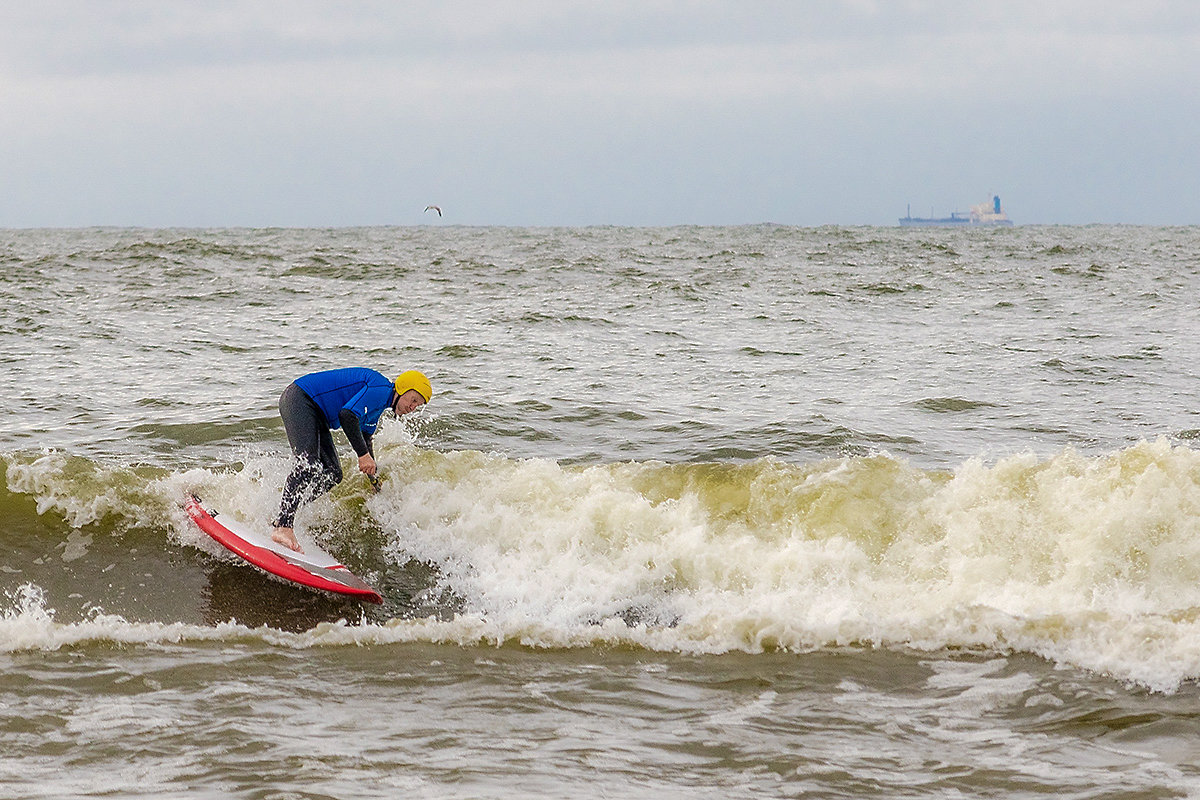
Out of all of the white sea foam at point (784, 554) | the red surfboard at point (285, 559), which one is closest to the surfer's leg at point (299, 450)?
the red surfboard at point (285, 559)

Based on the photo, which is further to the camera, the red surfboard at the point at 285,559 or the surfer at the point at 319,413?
the surfer at the point at 319,413

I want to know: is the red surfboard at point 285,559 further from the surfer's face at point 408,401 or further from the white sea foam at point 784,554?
the surfer's face at point 408,401

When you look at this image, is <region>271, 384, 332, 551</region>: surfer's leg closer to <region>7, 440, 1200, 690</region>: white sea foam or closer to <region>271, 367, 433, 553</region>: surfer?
<region>271, 367, 433, 553</region>: surfer

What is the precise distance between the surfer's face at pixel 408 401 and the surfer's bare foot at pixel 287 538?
1210mm

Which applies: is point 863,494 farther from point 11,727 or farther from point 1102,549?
point 11,727

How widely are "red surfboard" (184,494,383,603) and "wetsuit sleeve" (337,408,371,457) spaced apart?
877 mm

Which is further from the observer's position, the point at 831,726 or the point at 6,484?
the point at 6,484

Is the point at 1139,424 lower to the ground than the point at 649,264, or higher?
lower

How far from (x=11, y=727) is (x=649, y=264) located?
29.3 meters

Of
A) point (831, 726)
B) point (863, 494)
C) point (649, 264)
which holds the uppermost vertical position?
point (649, 264)

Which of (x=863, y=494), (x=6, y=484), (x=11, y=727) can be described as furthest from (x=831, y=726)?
(x=6, y=484)

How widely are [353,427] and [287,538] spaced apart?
980 mm

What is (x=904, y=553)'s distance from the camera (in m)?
8.43

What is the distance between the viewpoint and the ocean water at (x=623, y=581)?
5.41 metres
